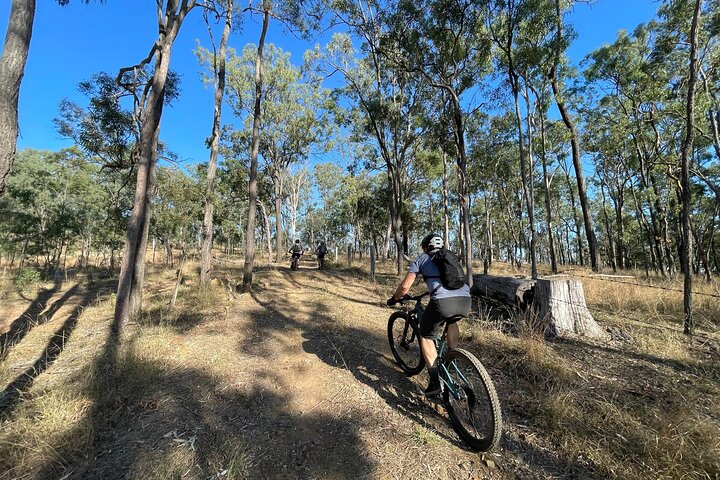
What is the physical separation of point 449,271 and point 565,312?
357 centimetres

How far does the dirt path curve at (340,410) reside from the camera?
108 inches

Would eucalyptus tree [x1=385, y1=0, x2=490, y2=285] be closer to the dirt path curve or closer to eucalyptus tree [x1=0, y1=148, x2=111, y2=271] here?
the dirt path curve

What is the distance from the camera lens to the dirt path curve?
2.75 m

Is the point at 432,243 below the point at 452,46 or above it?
below

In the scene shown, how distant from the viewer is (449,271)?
3.33 metres

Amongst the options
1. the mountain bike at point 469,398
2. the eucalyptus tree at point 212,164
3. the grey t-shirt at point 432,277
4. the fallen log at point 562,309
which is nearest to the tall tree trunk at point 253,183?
the eucalyptus tree at point 212,164

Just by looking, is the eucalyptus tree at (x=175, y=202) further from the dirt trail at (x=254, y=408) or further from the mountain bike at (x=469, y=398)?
the mountain bike at (x=469, y=398)

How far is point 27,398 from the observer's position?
3.68 meters

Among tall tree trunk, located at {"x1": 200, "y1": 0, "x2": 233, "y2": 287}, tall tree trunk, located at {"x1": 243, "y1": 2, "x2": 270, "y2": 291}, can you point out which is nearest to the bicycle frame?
tall tree trunk, located at {"x1": 243, "y1": 2, "x2": 270, "y2": 291}

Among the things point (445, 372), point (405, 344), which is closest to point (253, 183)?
point (405, 344)

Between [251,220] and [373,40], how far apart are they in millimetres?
8788

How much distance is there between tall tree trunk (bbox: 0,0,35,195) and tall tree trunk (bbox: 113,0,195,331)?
324 centimetres

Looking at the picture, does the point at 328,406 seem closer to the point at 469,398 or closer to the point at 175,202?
the point at 469,398

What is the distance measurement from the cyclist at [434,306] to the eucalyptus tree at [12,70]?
4.05 m
